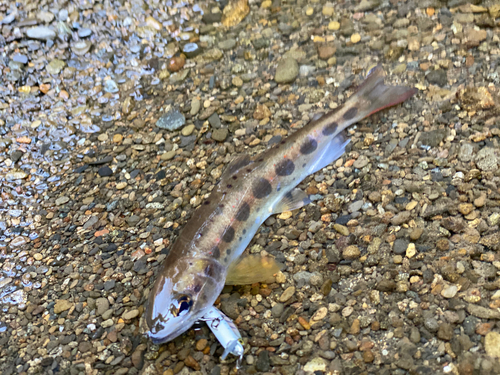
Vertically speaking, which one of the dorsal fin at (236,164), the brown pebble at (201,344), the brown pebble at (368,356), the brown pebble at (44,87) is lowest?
the brown pebble at (368,356)

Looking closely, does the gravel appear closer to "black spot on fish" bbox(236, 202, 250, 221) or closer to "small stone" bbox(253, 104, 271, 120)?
"small stone" bbox(253, 104, 271, 120)

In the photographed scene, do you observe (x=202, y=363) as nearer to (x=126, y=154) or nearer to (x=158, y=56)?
(x=126, y=154)

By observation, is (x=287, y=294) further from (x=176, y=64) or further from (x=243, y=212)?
(x=176, y=64)

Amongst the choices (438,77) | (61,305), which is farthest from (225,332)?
(438,77)

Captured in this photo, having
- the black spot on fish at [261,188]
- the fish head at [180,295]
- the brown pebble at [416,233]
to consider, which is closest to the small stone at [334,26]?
the black spot on fish at [261,188]

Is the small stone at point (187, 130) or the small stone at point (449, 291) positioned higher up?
the small stone at point (187, 130)

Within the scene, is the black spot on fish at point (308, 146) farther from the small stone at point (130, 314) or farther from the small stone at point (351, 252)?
the small stone at point (130, 314)

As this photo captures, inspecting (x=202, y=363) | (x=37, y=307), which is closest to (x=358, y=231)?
(x=202, y=363)
